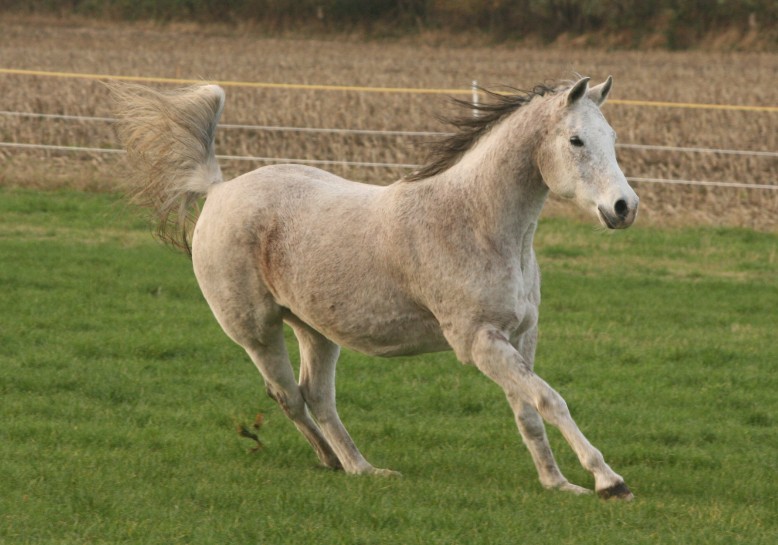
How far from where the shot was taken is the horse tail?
7672 mm

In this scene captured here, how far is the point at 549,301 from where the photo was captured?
12500 millimetres

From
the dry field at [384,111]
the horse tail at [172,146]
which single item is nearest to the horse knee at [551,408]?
the dry field at [384,111]

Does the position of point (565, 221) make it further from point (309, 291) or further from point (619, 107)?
point (309, 291)

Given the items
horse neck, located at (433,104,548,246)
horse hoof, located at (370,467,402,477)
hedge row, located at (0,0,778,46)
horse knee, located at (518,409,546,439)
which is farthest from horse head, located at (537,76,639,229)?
hedge row, located at (0,0,778,46)

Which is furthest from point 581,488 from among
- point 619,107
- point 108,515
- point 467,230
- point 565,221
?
point 619,107

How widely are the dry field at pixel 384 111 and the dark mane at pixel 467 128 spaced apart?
0.61 meters

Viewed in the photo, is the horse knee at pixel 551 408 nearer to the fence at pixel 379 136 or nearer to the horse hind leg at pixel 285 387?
the horse hind leg at pixel 285 387

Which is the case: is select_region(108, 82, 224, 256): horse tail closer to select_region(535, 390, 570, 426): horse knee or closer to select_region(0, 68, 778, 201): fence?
select_region(535, 390, 570, 426): horse knee

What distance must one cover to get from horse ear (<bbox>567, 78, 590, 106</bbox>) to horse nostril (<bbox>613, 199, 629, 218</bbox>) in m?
0.59

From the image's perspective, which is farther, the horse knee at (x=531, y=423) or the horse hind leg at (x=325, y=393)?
the horse hind leg at (x=325, y=393)

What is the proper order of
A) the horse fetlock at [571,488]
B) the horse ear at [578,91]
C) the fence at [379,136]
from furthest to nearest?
the fence at [379,136] < the horse fetlock at [571,488] < the horse ear at [578,91]

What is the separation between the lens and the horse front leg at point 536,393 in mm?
6141

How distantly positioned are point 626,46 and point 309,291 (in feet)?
142

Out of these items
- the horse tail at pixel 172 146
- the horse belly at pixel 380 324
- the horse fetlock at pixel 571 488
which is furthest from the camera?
the horse tail at pixel 172 146
